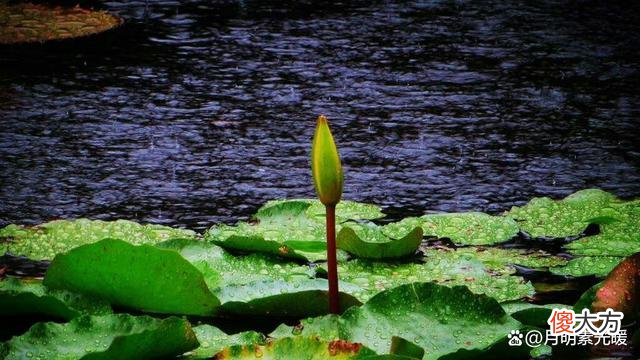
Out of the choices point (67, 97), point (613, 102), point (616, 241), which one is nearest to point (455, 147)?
point (613, 102)

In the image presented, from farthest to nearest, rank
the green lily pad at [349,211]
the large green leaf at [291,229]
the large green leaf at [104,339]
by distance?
the green lily pad at [349,211]
the large green leaf at [291,229]
the large green leaf at [104,339]

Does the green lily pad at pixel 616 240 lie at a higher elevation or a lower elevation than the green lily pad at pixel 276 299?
lower

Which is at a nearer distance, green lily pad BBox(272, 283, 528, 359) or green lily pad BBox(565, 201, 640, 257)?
green lily pad BBox(272, 283, 528, 359)

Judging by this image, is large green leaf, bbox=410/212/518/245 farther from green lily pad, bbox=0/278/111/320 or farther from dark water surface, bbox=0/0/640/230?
green lily pad, bbox=0/278/111/320

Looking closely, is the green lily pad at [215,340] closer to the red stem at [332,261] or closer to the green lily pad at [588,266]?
the red stem at [332,261]

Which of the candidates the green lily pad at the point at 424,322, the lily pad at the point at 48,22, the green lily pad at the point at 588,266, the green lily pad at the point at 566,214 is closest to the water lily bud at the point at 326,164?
the green lily pad at the point at 424,322

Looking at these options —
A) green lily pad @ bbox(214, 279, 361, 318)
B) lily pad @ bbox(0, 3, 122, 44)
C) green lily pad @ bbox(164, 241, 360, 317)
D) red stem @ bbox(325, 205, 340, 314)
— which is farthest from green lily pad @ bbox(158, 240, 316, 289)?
lily pad @ bbox(0, 3, 122, 44)
